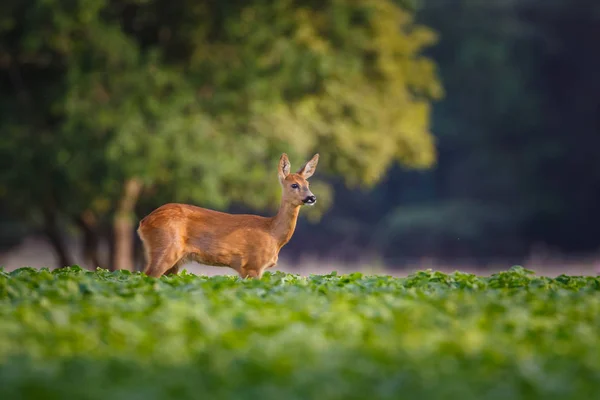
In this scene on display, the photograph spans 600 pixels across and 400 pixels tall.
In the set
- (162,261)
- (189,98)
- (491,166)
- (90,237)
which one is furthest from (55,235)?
(491,166)

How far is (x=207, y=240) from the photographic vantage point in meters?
11.8

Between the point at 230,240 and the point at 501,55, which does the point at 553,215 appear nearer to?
the point at 501,55

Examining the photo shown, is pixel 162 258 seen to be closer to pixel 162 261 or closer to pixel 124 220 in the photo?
pixel 162 261

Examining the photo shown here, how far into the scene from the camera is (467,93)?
49969mm

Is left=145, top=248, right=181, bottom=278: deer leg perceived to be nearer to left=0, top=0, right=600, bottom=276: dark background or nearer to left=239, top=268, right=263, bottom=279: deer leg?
left=239, top=268, right=263, bottom=279: deer leg

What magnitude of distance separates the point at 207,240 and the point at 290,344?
5.56 meters

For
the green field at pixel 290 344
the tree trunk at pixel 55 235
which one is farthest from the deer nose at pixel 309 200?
the tree trunk at pixel 55 235

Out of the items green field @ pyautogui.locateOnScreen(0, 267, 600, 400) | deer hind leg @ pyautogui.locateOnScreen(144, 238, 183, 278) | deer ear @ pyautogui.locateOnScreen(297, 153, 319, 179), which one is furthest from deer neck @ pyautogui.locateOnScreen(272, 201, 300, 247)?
green field @ pyautogui.locateOnScreen(0, 267, 600, 400)

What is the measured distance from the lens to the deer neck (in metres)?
12.1

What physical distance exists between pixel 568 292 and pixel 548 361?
402cm

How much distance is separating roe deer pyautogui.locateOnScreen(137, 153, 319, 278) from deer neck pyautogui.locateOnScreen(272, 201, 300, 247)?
0.01 metres

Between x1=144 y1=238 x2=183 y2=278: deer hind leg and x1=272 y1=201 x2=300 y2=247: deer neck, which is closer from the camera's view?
x1=144 y1=238 x2=183 y2=278: deer hind leg

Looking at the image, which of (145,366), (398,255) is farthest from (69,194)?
(398,255)

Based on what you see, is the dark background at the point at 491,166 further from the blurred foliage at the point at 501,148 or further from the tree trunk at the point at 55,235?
the tree trunk at the point at 55,235
